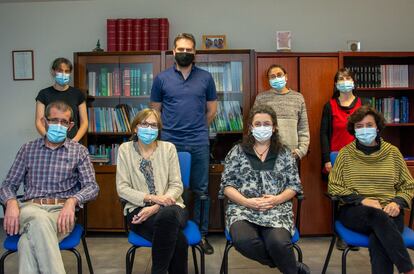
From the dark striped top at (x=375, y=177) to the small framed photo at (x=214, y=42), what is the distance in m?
2.01

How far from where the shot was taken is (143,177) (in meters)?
2.26

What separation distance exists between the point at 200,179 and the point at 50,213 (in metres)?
1.20

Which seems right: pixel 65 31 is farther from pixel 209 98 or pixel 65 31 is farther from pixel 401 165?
pixel 401 165

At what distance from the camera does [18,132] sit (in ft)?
13.7

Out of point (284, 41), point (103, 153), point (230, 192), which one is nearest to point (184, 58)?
point (230, 192)

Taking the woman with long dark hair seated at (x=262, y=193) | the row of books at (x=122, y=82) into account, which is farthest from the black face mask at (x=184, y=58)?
the row of books at (x=122, y=82)

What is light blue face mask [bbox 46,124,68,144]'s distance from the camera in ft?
7.27

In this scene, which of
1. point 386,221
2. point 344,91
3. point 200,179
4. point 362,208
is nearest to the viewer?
point 386,221

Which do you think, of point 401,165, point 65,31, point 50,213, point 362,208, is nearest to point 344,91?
point 401,165

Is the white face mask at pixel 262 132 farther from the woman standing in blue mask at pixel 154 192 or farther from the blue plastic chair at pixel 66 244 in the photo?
the blue plastic chair at pixel 66 244

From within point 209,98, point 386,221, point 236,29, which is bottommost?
point 386,221

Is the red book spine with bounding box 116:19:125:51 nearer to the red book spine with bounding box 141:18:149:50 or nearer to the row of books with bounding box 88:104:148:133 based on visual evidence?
the red book spine with bounding box 141:18:149:50

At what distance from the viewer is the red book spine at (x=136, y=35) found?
12.3ft

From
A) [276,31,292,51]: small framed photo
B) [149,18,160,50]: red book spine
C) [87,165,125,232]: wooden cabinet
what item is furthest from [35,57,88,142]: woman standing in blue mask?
[276,31,292,51]: small framed photo
